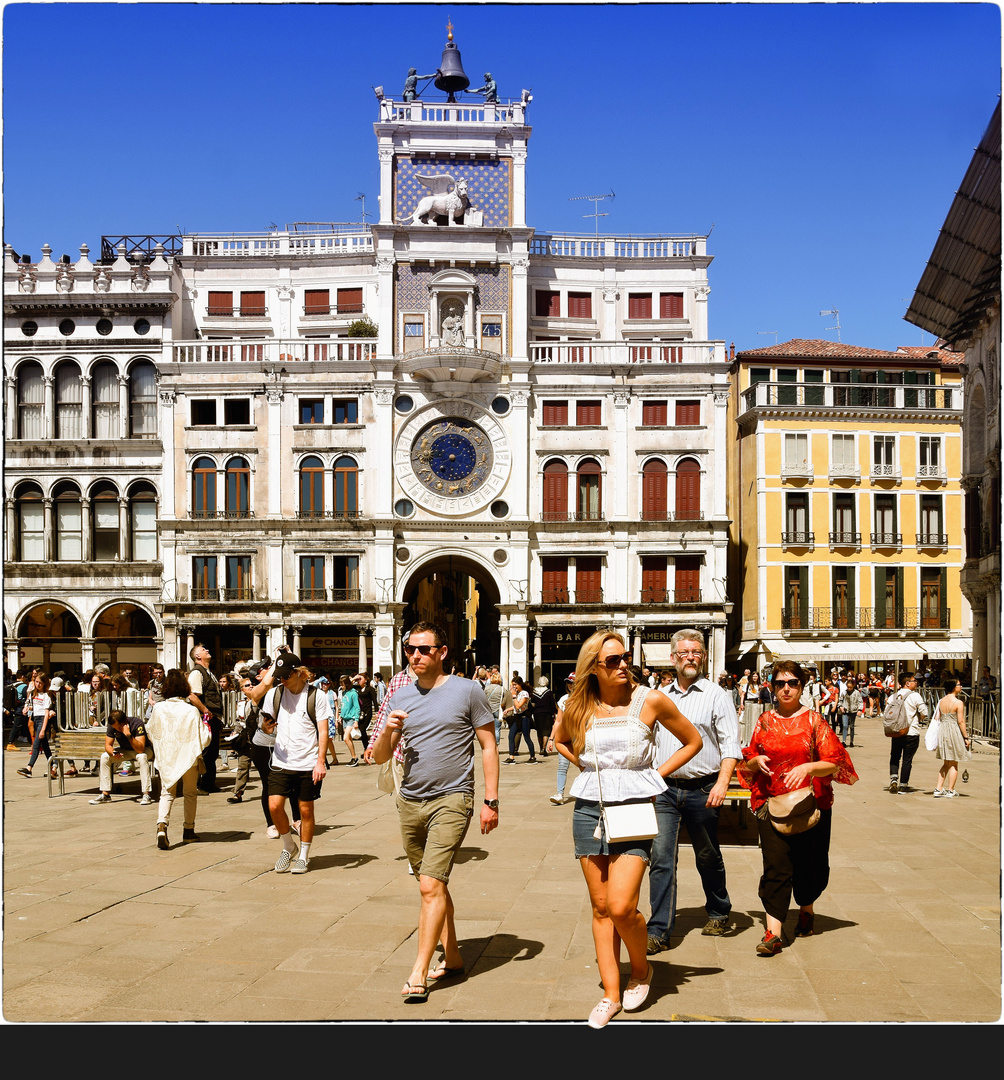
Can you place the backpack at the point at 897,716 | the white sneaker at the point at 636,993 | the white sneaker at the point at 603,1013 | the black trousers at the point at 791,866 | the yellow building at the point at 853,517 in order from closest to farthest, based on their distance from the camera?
the white sneaker at the point at 603,1013 → the white sneaker at the point at 636,993 → the black trousers at the point at 791,866 → the backpack at the point at 897,716 → the yellow building at the point at 853,517

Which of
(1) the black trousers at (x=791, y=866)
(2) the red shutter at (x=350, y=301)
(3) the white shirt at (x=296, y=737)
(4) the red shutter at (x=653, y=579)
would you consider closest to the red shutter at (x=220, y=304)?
(2) the red shutter at (x=350, y=301)

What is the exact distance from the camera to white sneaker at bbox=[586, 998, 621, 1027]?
18.2 feet

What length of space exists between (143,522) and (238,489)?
3922 mm

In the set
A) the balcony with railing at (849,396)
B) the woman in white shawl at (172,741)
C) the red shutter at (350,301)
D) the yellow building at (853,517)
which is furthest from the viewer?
the balcony with railing at (849,396)

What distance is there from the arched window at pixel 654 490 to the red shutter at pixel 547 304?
7030 mm

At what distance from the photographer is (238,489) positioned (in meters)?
43.4

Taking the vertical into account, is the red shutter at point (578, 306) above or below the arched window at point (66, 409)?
above

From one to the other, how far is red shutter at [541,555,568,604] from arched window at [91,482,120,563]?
15.3m

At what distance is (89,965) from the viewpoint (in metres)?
6.71

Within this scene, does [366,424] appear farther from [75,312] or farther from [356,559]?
[75,312]

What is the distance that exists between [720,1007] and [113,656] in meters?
40.9

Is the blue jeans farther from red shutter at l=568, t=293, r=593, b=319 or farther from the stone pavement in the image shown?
red shutter at l=568, t=293, r=593, b=319

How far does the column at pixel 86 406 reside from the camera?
44188mm

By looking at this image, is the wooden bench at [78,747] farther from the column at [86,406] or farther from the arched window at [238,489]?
the column at [86,406]
